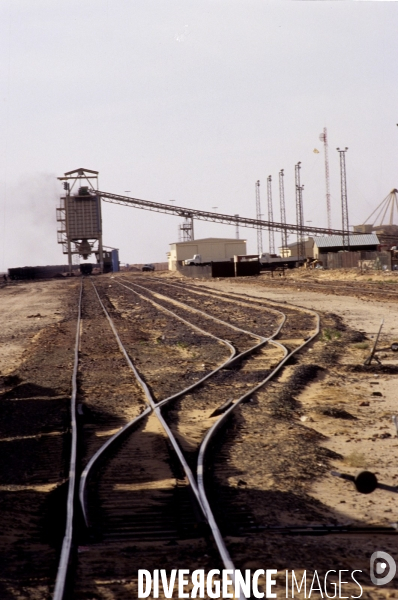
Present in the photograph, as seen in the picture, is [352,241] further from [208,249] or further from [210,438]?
[210,438]

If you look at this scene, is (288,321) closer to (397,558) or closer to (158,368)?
(158,368)

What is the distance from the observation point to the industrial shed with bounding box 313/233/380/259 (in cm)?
9162

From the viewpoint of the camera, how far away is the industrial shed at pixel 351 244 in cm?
9162

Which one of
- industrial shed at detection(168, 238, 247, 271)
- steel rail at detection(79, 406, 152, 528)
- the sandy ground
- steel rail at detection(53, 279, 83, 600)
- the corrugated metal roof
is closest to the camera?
steel rail at detection(53, 279, 83, 600)

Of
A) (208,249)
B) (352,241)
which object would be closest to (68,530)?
(352,241)

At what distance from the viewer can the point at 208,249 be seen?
115m

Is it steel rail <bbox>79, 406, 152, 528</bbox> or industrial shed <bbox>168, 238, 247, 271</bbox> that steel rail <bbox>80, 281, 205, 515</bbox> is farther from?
industrial shed <bbox>168, 238, 247, 271</bbox>

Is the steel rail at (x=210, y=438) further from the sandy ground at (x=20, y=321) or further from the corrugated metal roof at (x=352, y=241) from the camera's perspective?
the corrugated metal roof at (x=352, y=241)

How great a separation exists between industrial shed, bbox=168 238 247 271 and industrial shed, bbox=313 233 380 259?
20.2m

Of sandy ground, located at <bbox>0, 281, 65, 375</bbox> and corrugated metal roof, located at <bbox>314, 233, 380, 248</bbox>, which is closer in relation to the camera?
sandy ground, located at <bbox>0, 281, 65, 375</bbox>

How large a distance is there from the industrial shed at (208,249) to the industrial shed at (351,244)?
66.3 feet

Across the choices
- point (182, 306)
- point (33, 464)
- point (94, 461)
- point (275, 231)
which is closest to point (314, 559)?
point (94, 461)

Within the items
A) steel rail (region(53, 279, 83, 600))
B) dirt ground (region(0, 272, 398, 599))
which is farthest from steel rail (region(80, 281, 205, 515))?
dirt ground (region(0, 272, 398, 599))

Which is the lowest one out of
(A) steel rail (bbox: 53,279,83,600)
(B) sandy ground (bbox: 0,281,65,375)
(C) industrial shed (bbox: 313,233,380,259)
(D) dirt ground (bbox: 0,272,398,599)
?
(D) dirt ground (bbox: 0,272,398,599)
